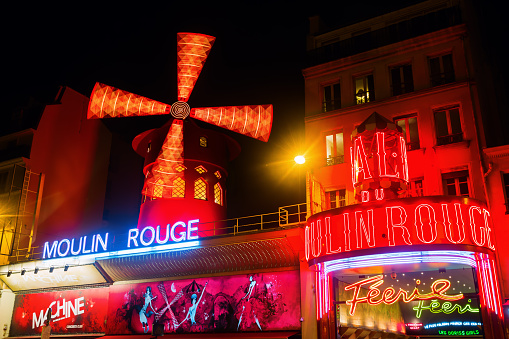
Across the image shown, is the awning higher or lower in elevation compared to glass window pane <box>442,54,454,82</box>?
lower

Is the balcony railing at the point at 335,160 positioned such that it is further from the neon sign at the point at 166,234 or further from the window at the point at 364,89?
the neon sign at the point at 166,234

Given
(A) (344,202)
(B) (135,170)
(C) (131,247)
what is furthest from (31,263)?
(A) (344,202)

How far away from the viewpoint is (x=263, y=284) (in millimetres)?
12352

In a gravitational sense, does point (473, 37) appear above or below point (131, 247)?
above

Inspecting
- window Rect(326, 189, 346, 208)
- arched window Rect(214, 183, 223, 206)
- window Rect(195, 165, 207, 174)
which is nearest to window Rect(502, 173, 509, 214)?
window Rect(326, 189, 346, 208)

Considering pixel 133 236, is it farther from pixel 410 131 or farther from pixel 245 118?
pixel 410 131

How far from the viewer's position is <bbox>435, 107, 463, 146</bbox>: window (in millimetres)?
11242

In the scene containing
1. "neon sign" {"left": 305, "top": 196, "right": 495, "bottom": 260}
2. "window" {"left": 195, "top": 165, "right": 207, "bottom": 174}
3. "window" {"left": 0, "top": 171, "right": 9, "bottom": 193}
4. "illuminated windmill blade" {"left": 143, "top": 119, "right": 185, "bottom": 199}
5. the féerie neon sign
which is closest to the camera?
"neon sign" {"left": 305, "top": 196, "right": 495, "bottom": 260}

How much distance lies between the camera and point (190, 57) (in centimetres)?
1570

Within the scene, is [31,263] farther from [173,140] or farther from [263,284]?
[263,284]

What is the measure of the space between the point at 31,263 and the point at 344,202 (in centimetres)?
1044

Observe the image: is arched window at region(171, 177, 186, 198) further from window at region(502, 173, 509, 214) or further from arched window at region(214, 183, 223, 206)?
window at region(502, 173, 509, 214)

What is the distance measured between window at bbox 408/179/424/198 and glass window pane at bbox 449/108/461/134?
145 centimetres

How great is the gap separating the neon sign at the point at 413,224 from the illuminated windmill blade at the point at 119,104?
26.5ft
